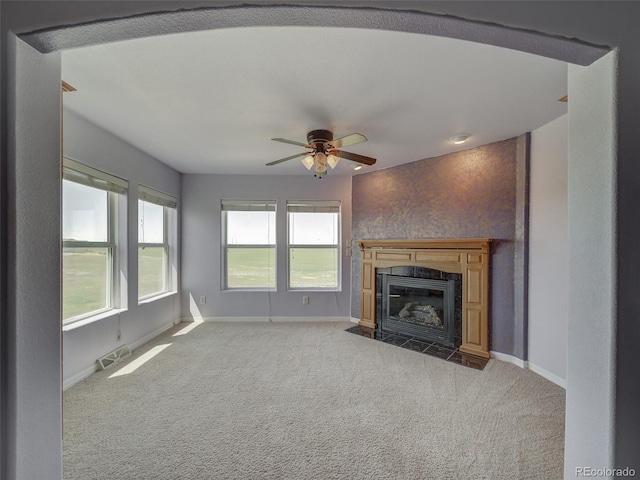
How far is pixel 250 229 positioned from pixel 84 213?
7.02ft

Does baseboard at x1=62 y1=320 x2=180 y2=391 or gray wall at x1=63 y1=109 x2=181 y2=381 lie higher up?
gray wall at x1=63 y1=109 x2=181 y2=381

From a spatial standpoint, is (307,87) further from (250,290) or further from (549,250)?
(250,290)

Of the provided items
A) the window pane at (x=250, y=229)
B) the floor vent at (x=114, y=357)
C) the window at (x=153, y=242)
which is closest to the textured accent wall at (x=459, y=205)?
the window pane at (x=250, y=229)

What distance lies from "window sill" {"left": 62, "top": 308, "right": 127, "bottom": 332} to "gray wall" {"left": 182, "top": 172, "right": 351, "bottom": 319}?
51.3 inches

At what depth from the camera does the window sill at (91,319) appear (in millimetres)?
2377

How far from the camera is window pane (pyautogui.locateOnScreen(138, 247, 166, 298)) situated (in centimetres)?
350

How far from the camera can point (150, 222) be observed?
3.68 metres

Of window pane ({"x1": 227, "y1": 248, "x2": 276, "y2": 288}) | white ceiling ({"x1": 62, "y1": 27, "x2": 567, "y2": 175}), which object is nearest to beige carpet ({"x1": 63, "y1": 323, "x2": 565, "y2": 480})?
window pane ({"x1": 227, "y1": 248, "x2": 276, "y2": 288})

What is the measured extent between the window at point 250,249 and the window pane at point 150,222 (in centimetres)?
92

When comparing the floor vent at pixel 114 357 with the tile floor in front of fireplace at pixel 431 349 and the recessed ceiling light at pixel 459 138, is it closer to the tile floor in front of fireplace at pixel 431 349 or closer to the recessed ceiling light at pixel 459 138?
the tile floor in front of fireplace at pixel 431 349

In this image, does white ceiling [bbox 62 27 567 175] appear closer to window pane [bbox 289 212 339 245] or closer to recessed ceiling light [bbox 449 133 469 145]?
recessed ceiling light [bbox 449 133 469 145]

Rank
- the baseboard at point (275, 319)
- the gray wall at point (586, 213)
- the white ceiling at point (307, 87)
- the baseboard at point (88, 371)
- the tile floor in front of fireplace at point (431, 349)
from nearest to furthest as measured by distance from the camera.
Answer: the gray wall at point (586, 213) → the white ceiling at point (307, 87) → the baseboard at point (88, 371) → the tile floor in front of fireplace at point (431, 349) → the baseboard at point (275, 319)

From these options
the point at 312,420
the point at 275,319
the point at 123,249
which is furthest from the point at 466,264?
the point at 123,249

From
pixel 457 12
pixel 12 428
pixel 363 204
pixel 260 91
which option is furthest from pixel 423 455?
pixel 363 204
